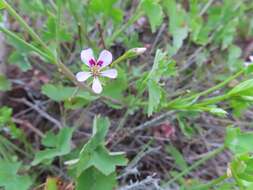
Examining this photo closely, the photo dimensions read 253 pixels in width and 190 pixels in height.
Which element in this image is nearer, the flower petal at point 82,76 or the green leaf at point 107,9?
the flower petal at point 82,76

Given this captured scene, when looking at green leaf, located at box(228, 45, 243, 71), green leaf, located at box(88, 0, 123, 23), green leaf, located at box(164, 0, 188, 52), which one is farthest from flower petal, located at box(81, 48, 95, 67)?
green leaf, located at box(228, 45, 243, 71)

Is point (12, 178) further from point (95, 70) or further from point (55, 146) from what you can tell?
point (95, 70)

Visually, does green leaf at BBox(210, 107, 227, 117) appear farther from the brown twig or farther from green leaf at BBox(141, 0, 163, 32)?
the brown twig

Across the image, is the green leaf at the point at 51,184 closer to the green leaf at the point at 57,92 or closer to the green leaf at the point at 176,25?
the green leaf at the point at 57,92

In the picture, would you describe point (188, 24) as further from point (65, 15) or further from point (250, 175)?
point (250, 175)

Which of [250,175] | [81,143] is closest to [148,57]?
[81,143]

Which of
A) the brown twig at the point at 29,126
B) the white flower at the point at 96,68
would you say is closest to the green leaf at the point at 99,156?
the white flower at the point at 96,68
